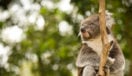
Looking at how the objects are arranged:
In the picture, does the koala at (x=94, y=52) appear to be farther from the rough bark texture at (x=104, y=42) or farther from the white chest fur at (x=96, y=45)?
the rough bark texture at (x=104, y=42)

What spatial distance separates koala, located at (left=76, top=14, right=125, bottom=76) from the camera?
17.5 feet

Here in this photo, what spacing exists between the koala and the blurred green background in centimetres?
366

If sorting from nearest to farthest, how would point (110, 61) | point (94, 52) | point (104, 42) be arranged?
point (104, 42), point (110, 61), point (94, 52)

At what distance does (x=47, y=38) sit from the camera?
13.6 m

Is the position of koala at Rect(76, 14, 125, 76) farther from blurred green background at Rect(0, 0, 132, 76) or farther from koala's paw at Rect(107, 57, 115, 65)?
blurred green background at Rect(0, 0, 132, 76)

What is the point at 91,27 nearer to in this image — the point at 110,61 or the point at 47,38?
the point at 110,61

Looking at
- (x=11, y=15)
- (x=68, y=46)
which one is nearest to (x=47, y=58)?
(x=68, y=46)

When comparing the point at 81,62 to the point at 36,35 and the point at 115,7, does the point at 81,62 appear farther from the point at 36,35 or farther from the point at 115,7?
the point at 36,35

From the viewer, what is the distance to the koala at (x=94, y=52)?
17.5 ft

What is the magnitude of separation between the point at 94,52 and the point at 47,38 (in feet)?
26.8

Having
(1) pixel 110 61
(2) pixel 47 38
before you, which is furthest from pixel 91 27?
(2) pixel 47 38

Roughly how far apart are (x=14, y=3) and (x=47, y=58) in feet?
19.1

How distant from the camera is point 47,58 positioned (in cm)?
1390

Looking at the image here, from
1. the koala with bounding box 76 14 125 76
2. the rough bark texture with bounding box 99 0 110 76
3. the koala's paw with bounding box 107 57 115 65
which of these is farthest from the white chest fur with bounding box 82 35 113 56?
the rough bark texture with bounding box 99 0 110 76
